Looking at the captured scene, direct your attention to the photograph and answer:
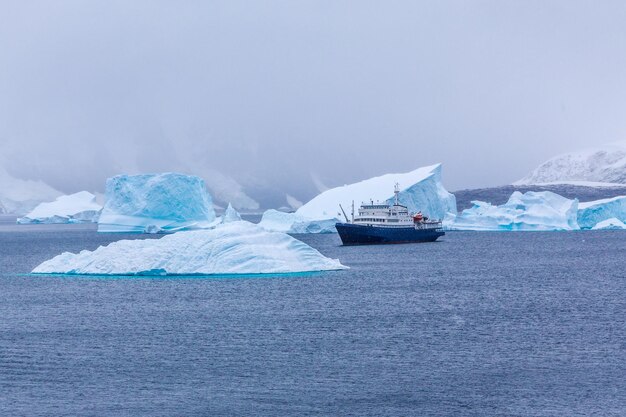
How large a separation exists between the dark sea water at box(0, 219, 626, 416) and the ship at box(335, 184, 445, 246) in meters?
20.3

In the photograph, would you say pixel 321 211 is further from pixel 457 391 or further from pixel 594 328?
pixel 457 391

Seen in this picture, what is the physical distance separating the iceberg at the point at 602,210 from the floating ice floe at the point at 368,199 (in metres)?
10.7

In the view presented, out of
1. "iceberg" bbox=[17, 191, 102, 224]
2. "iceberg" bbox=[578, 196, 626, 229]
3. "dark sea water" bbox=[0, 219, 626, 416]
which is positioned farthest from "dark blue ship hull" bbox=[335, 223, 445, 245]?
"iceberg" bbox=[17, 191, 102, 224]

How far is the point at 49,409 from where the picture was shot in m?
15.4

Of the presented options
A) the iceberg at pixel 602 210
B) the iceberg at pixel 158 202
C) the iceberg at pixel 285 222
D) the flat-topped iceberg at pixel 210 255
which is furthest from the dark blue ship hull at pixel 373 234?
the flat-topped iceberg at pixel 210 255

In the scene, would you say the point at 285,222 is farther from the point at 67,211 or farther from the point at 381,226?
the point at 67,211

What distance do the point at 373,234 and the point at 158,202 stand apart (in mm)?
15359

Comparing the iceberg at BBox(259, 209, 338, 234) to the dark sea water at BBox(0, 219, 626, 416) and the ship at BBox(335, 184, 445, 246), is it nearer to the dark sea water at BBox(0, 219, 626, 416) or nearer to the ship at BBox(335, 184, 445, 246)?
the ship at BBox(335, 184, 445, 246)

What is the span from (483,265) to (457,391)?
29005 millimetres

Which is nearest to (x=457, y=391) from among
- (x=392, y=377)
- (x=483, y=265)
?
(x=392, y=377)

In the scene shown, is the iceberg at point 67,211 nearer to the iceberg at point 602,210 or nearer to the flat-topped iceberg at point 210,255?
the iceberg at point 602,210

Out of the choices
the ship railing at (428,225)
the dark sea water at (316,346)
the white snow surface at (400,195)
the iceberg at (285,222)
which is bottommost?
the dark sea water at (316,346)

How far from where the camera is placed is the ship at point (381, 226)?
58719 mm

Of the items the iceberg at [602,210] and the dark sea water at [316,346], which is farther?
the iceberg at [602,210]
